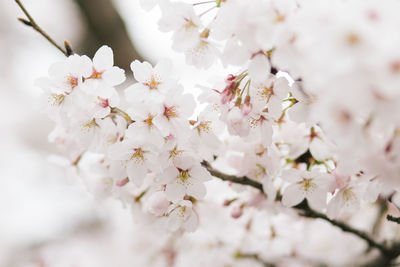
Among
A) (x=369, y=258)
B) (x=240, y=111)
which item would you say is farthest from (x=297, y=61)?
(x=369, y=258)

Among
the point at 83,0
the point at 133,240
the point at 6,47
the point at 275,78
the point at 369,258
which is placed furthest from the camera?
the point at 6,47

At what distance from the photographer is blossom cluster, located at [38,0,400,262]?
38cm


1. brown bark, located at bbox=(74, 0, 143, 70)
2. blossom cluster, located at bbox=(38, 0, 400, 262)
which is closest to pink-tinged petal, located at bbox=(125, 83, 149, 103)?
blossom cluster, located at bbox=(38, 0, 400, 262)

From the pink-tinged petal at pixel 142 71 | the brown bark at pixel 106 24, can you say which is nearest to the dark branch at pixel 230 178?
the pink-tinged petal at pixel 142 71

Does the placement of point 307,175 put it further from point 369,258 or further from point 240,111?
point 369,258

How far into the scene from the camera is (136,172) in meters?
0.73

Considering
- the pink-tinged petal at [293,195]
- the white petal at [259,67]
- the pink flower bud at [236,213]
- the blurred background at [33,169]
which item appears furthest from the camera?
the blurred background at [33,169]

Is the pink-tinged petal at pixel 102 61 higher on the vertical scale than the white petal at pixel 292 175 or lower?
higher

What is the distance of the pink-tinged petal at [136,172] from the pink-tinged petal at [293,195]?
29 cm

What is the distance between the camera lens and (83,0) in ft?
7.61

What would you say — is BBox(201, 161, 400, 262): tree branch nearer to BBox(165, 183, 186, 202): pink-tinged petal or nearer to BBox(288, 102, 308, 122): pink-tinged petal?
BBox(165, 183, 186, 202): pink-tinged petal

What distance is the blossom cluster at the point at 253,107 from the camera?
0.38 meters

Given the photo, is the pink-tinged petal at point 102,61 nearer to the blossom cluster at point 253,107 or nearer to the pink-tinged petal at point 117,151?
the blossom cluster at point 253,107

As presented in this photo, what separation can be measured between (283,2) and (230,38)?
11 cm
